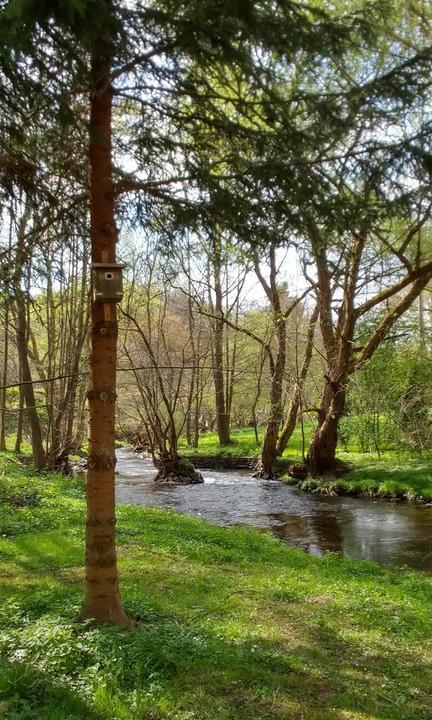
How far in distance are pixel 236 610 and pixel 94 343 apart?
3.02 meters

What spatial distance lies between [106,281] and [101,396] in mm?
909

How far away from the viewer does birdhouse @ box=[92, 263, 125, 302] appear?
172 inches

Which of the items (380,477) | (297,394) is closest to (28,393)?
(297,394)

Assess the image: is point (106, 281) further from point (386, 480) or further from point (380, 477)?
point (380, 477)

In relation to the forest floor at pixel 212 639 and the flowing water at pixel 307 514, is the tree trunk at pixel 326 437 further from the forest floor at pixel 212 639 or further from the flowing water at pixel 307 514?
the forest floor at pixel 212 639

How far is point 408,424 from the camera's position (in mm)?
15672

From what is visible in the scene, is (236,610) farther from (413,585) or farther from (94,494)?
(413,585)

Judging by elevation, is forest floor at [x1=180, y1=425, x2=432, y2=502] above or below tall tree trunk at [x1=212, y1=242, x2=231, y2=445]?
below

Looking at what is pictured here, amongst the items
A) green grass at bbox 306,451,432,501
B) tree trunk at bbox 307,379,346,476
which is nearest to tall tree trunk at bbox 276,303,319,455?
tree trunk at bbox 307,379,346,476

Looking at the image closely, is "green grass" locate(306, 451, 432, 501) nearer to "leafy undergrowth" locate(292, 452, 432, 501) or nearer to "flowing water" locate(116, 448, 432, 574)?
"leafy undergrowth" locate(292, 452, 432, 501)

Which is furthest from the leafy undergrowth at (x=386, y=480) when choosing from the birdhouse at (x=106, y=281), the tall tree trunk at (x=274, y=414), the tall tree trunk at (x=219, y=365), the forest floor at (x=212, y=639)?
the birdhouse at (x=106, y=281)

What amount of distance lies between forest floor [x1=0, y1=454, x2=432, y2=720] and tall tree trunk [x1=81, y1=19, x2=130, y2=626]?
Result: 1.43 feet

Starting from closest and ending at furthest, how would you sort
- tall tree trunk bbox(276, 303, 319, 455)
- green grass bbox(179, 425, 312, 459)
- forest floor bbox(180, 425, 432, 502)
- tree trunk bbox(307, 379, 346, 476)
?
forest floor bbox(180, 425, 432, 502) → tree trunk bbox(307, 379, 346, 476) → tall tree trunk bbox(276, 303, 319, 455) → green grass bbox(179, 425, 312, 459)

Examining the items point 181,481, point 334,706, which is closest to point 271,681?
point 334,706
